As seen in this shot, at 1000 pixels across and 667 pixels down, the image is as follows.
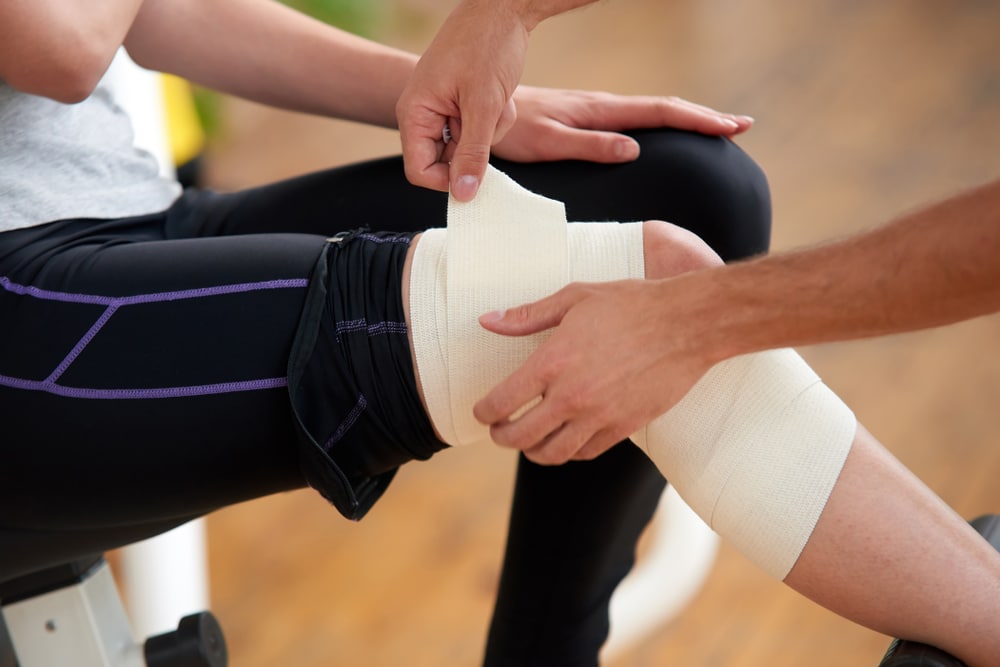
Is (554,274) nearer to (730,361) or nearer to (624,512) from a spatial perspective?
(730,361)

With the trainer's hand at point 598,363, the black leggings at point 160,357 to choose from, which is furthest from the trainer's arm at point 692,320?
the black leggings at point 160,357

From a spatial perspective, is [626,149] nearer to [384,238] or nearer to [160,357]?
Answer: [384,238]

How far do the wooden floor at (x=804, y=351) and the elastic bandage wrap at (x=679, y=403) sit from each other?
6.8 inches

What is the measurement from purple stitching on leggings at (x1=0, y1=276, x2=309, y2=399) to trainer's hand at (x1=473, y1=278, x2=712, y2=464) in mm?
158

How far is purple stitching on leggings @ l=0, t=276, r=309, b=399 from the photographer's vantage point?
78 centimetres

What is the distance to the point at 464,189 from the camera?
0.83m

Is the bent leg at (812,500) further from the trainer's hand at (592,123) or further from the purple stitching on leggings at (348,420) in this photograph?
the trainer's hand at (592,123)

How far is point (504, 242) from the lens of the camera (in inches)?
31.9

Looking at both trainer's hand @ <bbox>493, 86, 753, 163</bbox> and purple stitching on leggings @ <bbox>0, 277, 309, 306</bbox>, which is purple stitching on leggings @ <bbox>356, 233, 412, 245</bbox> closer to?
purple stitching on leggings @ <bbox>0, 277, 309, 306</bbox>

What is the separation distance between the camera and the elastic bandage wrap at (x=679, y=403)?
2.52 feet

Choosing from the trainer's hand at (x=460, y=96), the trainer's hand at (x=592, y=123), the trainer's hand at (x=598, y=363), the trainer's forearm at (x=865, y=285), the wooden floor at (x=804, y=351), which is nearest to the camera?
the trainer's forearm at (x=865, y=285)

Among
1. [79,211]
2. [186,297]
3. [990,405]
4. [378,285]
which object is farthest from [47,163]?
[990,405]

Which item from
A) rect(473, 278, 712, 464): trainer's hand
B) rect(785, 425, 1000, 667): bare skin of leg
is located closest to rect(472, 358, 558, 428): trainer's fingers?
rect(473, 278, 712, 464): trainer's hand

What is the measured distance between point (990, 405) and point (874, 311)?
1331mm
